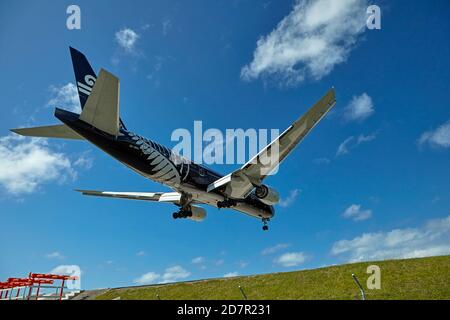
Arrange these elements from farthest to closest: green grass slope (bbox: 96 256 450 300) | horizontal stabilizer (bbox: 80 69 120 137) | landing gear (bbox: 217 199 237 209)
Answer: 1. landing gear (bbox: 217 199 237 209)
2. green grass slope (bbox: 96 256 450 300)
3. horizontal stabilizer (bbox: 80 69 120 137)

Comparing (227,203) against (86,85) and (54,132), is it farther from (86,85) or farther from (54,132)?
(86,85)

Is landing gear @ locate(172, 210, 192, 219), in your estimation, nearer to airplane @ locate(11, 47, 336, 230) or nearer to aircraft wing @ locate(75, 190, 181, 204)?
airplane @ locate(11, 47, 336, 230)

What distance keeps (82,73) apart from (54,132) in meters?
4.70

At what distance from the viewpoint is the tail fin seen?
22000 mm

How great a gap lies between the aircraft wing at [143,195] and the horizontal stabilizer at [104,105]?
28.7 feet

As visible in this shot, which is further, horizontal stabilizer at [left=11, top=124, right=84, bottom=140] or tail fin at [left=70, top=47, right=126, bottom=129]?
tail fin at [left=70, top=47, right=126, bottom=129]

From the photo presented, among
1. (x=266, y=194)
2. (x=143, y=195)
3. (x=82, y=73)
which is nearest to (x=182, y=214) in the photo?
(x=143, y=195)

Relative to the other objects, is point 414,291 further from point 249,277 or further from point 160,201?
point 160,201

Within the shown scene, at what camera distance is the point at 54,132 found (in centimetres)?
1995

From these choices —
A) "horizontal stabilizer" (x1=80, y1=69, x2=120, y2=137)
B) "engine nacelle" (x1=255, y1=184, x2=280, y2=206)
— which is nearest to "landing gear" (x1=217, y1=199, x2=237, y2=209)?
"engine nacelle" (x1=255, y1=184, x2=280, y2=206)

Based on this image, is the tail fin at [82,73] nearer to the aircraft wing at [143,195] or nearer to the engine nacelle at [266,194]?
the aircraft wing at [143,195]
